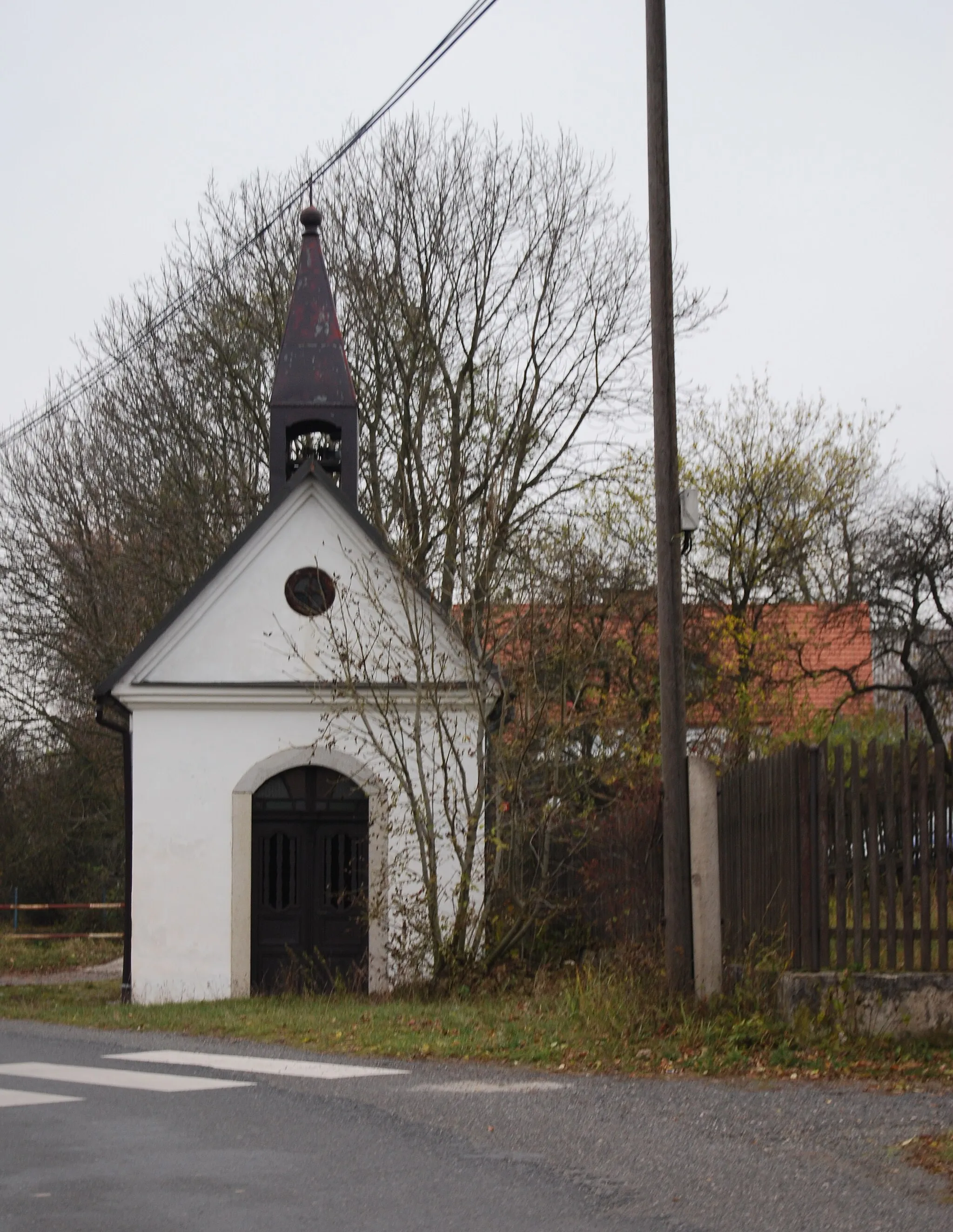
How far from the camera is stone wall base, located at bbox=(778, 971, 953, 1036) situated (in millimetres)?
10227

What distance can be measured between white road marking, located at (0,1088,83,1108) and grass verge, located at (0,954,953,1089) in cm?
280

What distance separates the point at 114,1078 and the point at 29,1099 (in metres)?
1.03

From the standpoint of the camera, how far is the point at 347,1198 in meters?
6.11

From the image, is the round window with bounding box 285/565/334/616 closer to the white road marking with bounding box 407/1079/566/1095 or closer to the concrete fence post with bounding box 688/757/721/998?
the concrete fence post with bounding box 688/757/721/998

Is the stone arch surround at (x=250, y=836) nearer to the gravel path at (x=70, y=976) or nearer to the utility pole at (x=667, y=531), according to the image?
the gravel path at (x=70, y=976)

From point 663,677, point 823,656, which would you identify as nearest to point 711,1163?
point 663,677

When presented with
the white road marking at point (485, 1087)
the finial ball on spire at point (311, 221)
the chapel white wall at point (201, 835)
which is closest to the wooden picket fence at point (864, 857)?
the white road marking at point (485, 1087)

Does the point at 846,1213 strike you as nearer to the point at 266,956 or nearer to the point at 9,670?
the point at 266,956

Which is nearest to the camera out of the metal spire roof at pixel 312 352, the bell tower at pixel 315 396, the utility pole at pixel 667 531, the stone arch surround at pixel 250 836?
the utility pole at pixel 667 531

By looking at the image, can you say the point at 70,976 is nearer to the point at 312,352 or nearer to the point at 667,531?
the point at 312,352

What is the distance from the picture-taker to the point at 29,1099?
349 inches

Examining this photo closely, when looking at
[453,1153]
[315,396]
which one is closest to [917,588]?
[315,396]

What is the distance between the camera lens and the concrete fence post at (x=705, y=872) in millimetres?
12516

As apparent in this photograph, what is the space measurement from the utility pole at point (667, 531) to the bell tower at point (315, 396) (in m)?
9.06
